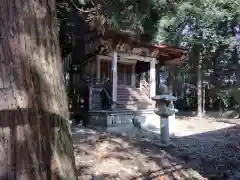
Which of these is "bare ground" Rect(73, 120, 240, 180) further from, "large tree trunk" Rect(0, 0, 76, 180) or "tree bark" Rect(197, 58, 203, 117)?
"tree bark" Rect(197, 58, 203, 117)

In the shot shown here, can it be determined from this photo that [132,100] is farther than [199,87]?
No

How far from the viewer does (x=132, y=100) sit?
14.2 meters

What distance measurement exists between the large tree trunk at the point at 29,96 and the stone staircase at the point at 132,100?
11.6 meters

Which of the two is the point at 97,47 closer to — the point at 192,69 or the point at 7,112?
the point at 192,69

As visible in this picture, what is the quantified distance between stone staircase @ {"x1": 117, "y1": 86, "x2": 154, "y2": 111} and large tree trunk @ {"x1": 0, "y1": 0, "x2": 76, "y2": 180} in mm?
11605

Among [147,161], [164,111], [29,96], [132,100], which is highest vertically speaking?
[29,96]

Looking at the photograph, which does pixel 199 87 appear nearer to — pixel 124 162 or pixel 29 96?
pixel 124 162

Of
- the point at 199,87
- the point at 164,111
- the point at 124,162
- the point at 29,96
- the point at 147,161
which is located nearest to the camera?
the point at 29,96

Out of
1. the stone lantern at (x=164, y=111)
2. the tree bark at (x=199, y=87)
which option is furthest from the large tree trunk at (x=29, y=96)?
the tree bark at (x=199, y=87)

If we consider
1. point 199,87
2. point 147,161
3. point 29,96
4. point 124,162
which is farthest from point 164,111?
point 199,87

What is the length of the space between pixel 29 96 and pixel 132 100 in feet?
41.8

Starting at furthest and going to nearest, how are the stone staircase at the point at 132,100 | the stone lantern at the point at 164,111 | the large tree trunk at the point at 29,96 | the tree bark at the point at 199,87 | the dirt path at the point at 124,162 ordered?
the tree bark at the point at 199,87 → the stone staircase at the point at 132,100 → the stone lantern at the point at 164,111 → the dirt path at the point at 124,162 → the large tree trunk at the point at 29,96

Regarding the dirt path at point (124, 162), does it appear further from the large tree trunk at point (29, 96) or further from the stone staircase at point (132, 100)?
the stone staircase at point (132, 100)

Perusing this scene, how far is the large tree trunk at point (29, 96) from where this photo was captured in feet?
4.74
